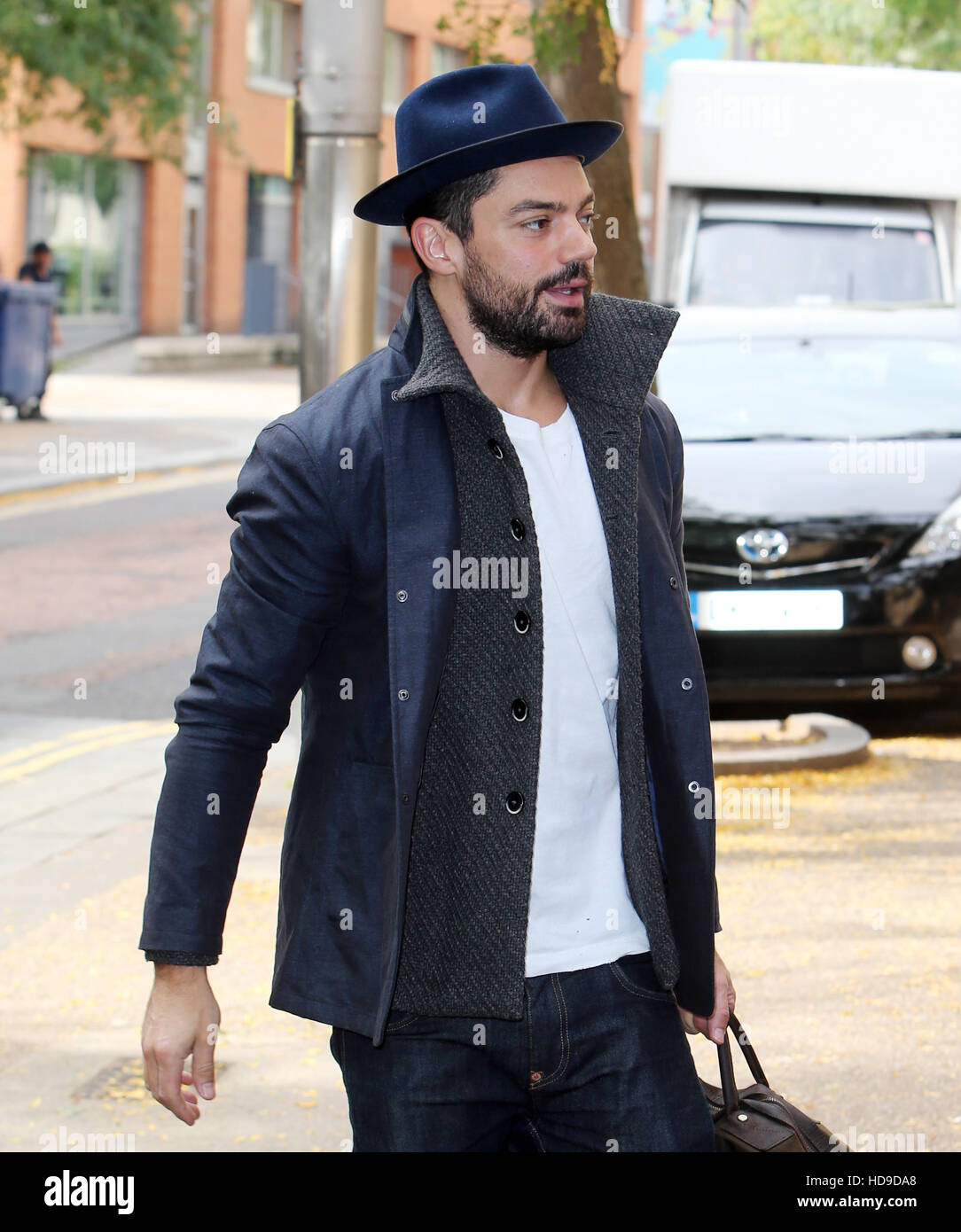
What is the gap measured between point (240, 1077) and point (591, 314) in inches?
95.6

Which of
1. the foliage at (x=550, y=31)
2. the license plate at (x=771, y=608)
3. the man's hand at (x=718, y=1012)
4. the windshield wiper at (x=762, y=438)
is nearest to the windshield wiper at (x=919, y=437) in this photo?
the windshield wiper at (x=762, y=438)

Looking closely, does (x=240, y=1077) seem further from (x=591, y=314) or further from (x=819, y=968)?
(x=591, y=314)

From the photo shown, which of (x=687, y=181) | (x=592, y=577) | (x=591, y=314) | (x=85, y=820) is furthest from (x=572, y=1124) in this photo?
(x=687, y=181)

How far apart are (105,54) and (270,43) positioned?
20545 mm

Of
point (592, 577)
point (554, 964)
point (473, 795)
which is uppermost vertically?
point (592, 577)

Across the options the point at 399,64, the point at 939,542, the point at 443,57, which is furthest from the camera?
the point at 443,57

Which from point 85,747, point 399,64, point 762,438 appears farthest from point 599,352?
point 399,64

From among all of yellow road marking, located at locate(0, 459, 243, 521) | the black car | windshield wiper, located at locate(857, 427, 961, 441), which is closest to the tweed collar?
the black car

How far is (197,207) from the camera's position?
126 feet

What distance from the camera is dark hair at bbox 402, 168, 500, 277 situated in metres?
2.69

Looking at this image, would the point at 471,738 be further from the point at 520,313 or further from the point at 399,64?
the point at 399,64

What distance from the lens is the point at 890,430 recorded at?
833cm

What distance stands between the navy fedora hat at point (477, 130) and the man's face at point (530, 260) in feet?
0.14

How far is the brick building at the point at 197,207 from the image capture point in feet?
112
